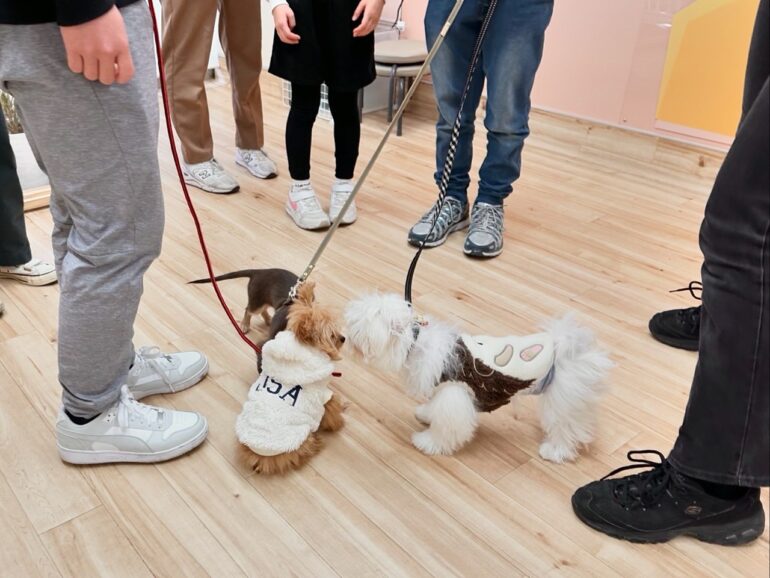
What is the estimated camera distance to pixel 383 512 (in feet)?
3.95

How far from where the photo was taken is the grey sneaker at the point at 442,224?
2.16m

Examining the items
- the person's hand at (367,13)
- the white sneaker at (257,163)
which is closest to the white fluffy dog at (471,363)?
the person's hand at (367,13)

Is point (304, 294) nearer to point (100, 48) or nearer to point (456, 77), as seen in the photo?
point (100, 48)

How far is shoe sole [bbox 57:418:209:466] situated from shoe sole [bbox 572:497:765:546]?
82 cm

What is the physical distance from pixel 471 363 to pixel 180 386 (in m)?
0.68

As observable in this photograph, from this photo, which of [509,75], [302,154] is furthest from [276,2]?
[509,75]

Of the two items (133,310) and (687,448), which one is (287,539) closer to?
(133,310)

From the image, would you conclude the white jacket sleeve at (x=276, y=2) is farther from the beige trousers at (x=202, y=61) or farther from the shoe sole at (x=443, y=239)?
the shoe sole at (x=443, y=239)

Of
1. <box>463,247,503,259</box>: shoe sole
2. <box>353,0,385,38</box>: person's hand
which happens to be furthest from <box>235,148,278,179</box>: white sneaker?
<box>463,247,503,259</box>: shoe sole

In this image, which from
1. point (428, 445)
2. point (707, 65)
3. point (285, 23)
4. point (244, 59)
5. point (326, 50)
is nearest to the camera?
point (428, 445)

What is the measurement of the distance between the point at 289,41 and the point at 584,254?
1.16m

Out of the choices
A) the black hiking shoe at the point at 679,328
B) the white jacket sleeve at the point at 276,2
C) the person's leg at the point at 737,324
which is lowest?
the black hiking shoe at the point at 679,328

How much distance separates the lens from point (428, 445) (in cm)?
133

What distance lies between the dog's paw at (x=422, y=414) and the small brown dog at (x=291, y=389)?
21 cm
